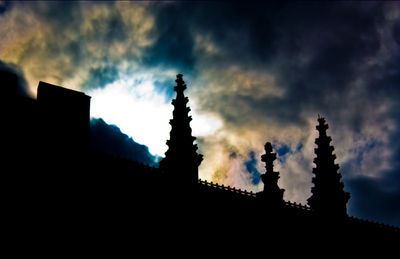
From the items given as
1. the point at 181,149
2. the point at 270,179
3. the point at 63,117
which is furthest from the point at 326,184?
the point at 63,117

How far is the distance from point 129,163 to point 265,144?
41.1 feet

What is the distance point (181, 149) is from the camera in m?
21.4

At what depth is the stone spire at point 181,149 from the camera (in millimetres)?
20578

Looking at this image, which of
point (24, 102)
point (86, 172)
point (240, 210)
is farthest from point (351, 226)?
point (24, 102)

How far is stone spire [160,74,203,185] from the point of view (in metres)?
20.6

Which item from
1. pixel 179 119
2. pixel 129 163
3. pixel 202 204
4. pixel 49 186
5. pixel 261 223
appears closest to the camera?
pixel 49 186

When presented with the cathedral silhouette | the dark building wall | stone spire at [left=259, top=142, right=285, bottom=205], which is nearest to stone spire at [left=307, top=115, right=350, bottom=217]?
stone spire at [left=259, top=142, right=285, bottom=205]

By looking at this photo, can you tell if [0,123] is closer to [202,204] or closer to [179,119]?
[202,204]

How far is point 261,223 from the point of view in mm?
17766

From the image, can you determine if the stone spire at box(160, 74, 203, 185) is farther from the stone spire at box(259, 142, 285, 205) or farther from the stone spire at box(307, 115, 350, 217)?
the stone spire at box(307, 115, 350, 217)

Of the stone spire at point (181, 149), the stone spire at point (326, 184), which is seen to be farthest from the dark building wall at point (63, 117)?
the stone spire at point (326, 184)

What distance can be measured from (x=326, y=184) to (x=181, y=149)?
45.5 feet

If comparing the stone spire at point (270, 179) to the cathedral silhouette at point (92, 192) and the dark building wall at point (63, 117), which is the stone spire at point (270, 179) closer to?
the cathedral silhouette at point (92, 192)

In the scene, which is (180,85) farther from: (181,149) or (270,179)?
(270,179)
